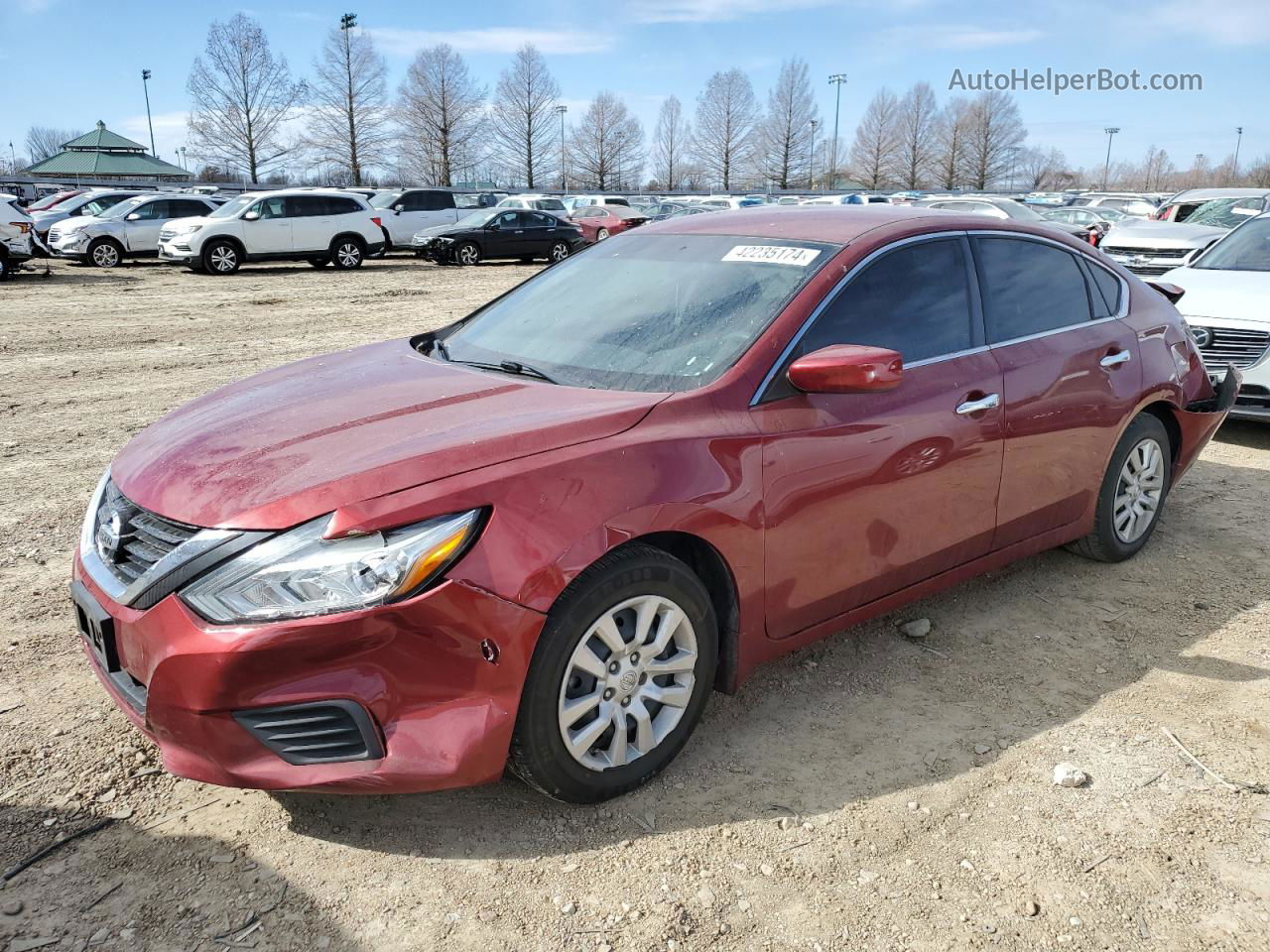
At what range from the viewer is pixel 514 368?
3426mm

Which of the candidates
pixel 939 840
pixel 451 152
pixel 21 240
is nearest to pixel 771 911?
pixel 939 840

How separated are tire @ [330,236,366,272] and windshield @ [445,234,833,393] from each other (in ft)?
62.8

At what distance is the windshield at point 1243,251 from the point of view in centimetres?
794

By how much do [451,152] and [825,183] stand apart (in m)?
35.4

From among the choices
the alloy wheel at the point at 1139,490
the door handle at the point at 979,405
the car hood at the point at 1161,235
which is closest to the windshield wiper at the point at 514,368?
the door handle at the point at 979,405

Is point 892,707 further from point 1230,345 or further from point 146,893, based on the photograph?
point 1230,345

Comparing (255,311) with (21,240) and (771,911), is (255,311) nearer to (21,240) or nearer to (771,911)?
(21,240)

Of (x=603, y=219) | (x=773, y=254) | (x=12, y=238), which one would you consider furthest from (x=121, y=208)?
(x=773, y=254)

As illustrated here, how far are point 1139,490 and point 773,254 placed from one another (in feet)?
7.63

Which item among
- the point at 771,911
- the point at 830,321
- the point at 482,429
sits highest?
the point at 830,321

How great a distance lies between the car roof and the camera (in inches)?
144

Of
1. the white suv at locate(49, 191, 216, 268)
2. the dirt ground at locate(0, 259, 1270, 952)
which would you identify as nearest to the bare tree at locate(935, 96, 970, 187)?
the white suv at locate(49, 191, 216, 268)

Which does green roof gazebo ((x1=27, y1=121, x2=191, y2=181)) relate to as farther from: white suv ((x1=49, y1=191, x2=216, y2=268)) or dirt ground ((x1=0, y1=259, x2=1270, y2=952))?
dirt ground ((x1=0, y1=259, x2=1270, y2=952))

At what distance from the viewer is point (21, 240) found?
17922mm
